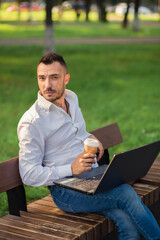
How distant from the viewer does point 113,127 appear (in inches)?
194

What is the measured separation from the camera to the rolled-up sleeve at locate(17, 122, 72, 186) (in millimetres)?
3420

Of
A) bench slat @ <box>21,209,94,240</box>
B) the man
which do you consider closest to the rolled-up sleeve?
the man

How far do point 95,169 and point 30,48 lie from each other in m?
17.0

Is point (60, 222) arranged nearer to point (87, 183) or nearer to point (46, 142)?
point (87, 183)

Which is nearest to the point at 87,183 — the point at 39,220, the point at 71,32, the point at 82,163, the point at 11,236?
the point at 82,163

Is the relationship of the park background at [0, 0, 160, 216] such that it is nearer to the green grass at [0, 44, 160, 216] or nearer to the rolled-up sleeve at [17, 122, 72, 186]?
the green grass at [0, 44, 160, 216]

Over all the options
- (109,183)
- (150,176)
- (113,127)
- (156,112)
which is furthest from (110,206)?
(156,112)

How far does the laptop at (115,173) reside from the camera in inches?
128

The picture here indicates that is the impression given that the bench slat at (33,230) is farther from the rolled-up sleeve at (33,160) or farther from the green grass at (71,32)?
the green grass at (71,32)

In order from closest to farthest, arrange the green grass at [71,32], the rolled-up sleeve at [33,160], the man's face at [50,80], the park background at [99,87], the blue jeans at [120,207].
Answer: the blue jeans at [120,207] < the rolled-up sleeve at [33,160] < the man's face at [50,80] < the park background at [99,87] < the green grass at [71,32]

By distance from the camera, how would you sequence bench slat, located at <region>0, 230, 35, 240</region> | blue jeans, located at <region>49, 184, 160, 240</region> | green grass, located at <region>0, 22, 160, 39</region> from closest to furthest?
1. bench slat, located at <region>0, 230, 35, 240</region>
2. blue jeans, located at <region>49, 184, 160, 240</region>
3. green grass, located at <region>0, 22, 160, 39</region>

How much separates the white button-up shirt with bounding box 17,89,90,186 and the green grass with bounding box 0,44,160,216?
4.39 ft

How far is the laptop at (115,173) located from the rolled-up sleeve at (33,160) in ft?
0.20

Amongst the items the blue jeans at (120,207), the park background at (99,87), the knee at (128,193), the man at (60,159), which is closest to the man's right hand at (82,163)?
the man at (60,159)
